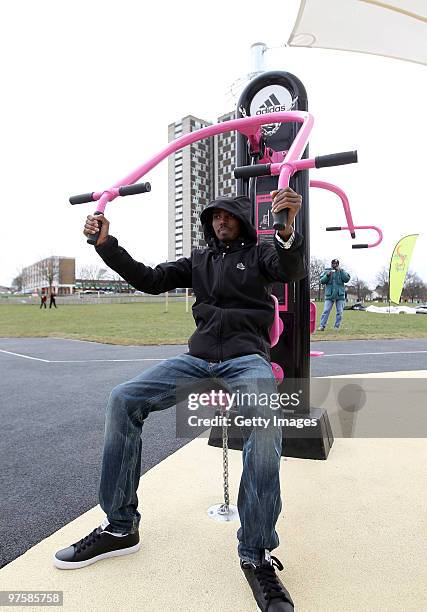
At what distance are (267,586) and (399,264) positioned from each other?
8879 mm

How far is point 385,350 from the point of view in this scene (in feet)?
24.7

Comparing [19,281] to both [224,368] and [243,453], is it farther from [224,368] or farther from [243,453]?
[243,453]

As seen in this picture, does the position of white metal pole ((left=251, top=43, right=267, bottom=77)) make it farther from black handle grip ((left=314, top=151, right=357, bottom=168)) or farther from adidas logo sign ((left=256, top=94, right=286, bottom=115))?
black handle grip ((left=314, top=151, right=357, bottom=168))

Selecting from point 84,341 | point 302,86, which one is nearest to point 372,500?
point 302,86

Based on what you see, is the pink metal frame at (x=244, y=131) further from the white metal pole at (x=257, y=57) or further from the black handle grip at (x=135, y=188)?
the white metal pole at (x=257, y=57)

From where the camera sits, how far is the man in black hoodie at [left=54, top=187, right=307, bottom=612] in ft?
5.04

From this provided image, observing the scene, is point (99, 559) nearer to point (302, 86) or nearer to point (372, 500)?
point (372, 500)

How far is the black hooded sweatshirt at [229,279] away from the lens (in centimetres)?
187

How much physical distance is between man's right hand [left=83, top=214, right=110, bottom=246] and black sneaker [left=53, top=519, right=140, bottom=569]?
120 centimetres

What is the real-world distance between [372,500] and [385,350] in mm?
5826

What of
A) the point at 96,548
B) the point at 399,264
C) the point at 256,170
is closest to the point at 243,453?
the point at 96,548

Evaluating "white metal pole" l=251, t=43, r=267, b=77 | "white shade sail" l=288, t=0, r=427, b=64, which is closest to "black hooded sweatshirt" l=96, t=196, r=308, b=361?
"white metal pole" l=251, t=43, r=267, b=77

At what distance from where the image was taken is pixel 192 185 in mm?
58000

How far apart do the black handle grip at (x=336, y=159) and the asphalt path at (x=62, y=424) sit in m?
1.86
